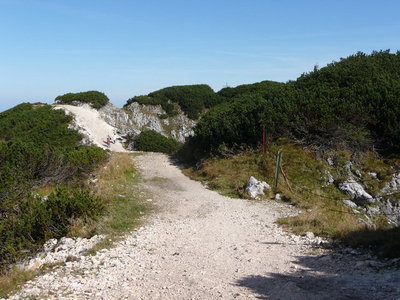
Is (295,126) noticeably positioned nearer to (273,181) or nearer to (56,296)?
(273,181)

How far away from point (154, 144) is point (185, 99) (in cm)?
1394

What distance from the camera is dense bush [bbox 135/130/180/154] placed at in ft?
95.6

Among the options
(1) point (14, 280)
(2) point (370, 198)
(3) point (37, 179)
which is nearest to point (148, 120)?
(3) point (37, 179)

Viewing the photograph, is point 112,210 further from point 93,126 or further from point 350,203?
point 93,126

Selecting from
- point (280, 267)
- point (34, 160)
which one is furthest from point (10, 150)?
point (280, 267)

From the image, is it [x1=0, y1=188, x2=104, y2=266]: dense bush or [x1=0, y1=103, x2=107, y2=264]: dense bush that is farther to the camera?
[x1=0, y1=103, x2=107, y2=264]: dense bush

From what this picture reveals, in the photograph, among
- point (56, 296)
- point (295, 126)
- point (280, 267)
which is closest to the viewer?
point (56, 296)

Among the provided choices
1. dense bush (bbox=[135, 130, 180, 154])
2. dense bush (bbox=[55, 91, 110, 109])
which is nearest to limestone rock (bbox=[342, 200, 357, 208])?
dense bush (bbox=[135, 130, 180, 154])

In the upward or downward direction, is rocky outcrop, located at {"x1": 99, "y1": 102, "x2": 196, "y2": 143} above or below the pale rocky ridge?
above

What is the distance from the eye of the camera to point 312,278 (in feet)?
19.1

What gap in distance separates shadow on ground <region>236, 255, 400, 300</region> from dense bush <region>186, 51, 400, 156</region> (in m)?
9.66

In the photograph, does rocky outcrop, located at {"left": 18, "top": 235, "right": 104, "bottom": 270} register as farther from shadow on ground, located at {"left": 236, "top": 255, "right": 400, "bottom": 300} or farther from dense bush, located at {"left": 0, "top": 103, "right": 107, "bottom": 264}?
shadow on ground, located at {"left": 236, "top": 255, "right": 400, "bottom": 300}

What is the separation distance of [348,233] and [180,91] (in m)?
37.3

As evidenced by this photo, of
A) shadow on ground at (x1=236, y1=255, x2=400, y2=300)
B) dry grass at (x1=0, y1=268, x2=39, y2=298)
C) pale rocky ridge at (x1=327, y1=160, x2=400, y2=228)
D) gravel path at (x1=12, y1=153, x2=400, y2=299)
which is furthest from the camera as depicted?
pale rocky ridge at (x1=327, y1=160, x2=400, y2=228)
